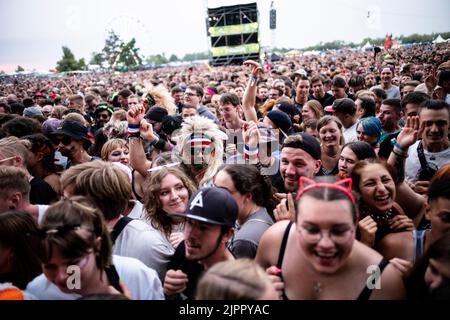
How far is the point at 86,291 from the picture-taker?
176 centimetres

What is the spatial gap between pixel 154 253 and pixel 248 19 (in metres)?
29.8

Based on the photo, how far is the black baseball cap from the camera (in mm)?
2031

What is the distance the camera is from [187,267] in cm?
223

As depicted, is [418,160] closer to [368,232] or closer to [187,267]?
[368,232]

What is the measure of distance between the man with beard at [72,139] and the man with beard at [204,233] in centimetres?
264

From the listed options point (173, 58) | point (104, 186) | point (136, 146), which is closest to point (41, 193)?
point (136, 146)

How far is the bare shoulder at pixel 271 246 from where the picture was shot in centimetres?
204

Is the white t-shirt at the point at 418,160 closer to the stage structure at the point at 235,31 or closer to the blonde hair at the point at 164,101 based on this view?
the blonde hair at the point at 164,101

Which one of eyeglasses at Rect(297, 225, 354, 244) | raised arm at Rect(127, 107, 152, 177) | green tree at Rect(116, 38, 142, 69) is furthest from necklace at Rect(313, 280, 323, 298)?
green tree at Rect(116, 38, 142, 69)

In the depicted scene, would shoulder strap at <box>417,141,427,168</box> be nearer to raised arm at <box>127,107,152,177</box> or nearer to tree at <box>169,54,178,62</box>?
raised arm at <box>127,107,152,177</box>

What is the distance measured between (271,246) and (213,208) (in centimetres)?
41
